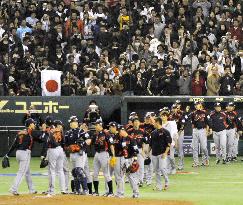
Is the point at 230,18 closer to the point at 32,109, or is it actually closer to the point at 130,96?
the point at 130,96

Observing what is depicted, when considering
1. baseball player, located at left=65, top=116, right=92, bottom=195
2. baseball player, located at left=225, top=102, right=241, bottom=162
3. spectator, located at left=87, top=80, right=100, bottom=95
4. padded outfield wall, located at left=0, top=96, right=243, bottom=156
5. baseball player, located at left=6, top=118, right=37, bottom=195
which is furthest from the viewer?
padded outfield wall, located at left=0, top=96, right=243, bottom=156

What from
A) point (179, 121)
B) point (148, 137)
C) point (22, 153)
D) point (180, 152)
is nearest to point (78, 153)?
point (22, 153)

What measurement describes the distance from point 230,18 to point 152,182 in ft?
33.7

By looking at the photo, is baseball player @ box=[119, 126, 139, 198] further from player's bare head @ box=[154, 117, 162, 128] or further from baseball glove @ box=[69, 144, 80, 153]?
player's bare head @ box=[154, 117, 162, 128]

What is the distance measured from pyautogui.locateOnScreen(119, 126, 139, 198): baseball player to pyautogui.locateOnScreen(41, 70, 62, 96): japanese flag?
954 centimetres

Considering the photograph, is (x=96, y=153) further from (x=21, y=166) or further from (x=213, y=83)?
(x=213, y=83)

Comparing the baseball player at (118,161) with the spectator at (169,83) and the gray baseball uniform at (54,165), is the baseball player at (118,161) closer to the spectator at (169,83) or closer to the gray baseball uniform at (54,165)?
the gray baseball uniform at (54,165)

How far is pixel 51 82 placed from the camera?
32.8m

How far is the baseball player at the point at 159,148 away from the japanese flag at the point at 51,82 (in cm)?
Result: 854

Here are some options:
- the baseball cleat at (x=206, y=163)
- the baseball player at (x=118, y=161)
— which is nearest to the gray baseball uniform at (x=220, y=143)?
the baseball cleat at (x=206, y=163)

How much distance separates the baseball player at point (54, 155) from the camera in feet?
74.1

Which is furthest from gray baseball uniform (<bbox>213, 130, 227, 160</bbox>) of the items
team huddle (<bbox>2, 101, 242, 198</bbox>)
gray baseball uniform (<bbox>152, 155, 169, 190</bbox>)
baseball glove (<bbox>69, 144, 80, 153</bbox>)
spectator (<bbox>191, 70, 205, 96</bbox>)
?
baseball glove (<bbox>69, 144, 80, 153</bbox>)

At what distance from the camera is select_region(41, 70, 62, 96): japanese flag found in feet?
105

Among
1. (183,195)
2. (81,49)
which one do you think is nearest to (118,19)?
(81,49)
